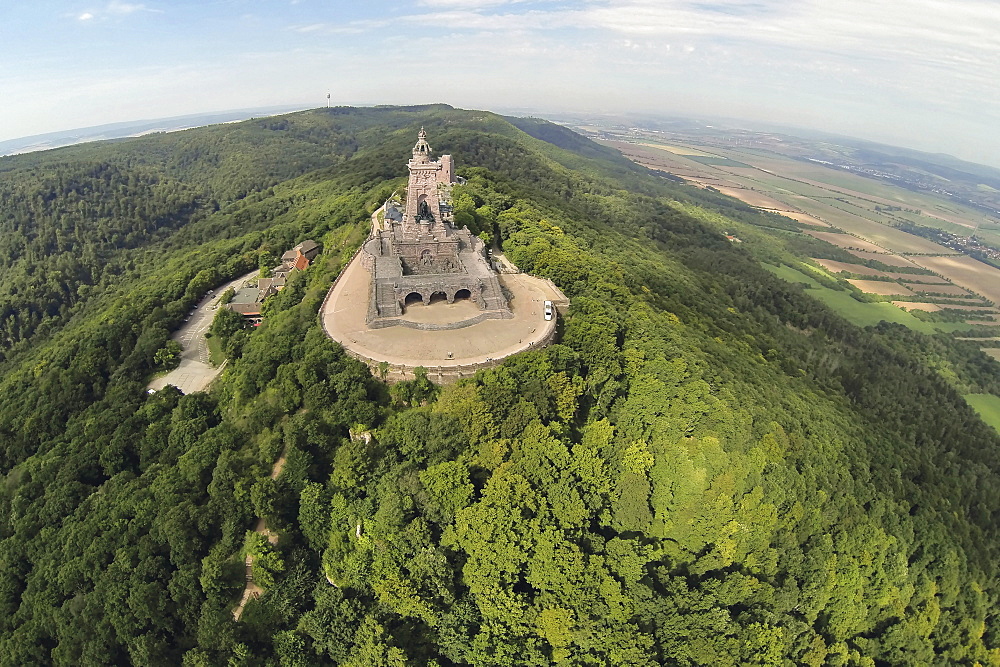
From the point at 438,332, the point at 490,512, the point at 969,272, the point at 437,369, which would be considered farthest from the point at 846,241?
the point at 490,512

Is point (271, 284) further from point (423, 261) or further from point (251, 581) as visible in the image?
point (251, 581)

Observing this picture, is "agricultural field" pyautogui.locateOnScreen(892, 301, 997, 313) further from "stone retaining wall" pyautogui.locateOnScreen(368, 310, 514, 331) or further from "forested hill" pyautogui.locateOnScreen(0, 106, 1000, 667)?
"stone retaining wall" pyautogui.locateOnScreen(368, 310, 514, 331)

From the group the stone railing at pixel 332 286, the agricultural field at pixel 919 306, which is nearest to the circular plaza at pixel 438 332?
the stone railing at pixel 332 286

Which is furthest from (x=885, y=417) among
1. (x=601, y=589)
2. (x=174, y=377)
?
(x=174, y=377)

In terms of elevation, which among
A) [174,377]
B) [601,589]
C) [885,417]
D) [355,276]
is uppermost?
[355,276]

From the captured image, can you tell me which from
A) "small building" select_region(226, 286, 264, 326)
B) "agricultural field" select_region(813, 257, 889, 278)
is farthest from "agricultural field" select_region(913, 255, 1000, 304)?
"small building" select_region(226, 286, 264, 326)

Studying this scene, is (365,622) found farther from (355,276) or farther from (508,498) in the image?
(355,276)

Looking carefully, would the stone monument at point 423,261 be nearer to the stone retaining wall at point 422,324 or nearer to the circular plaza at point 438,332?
the stone retaining wall at point 422,324
